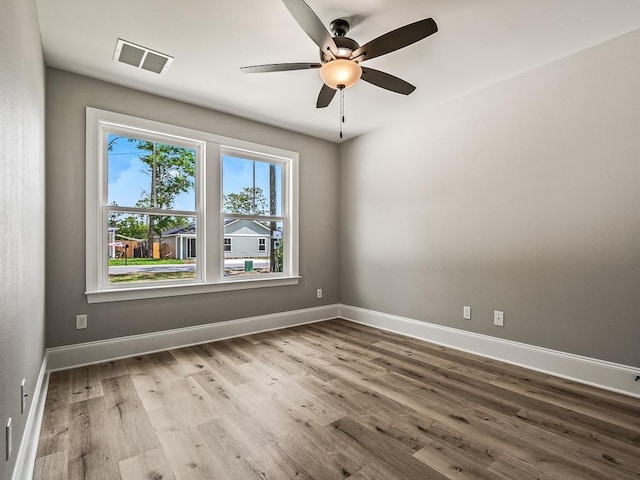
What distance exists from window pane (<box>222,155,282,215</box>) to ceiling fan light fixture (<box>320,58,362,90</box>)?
6.53 ft

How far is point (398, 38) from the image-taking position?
2.00 meters

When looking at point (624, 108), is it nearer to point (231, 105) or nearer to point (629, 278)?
point (629, 278)

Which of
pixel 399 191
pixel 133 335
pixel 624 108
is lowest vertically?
pixel 133 335

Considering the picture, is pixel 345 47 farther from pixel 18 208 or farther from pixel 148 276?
pixel 148 276

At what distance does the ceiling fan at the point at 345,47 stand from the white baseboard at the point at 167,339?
260cm

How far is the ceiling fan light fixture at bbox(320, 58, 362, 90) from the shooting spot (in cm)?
217

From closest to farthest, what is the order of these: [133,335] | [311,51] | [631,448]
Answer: [631,448]
[311,51]
[133,335]

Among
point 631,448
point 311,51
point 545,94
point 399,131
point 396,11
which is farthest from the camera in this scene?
point 399,131

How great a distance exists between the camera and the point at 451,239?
3.46 m

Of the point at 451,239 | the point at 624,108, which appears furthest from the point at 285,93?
the point at 624,108

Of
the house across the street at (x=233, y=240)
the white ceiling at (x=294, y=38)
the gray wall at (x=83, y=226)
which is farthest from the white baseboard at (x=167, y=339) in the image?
the white ceiling at (x=294, y=38)

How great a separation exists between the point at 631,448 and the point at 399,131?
3.36 meters

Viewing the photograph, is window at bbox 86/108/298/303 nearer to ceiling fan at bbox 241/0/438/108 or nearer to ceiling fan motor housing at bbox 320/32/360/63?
ceiling fan at bbox 241/0/438/108

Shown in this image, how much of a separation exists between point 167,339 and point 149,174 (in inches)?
65.9
